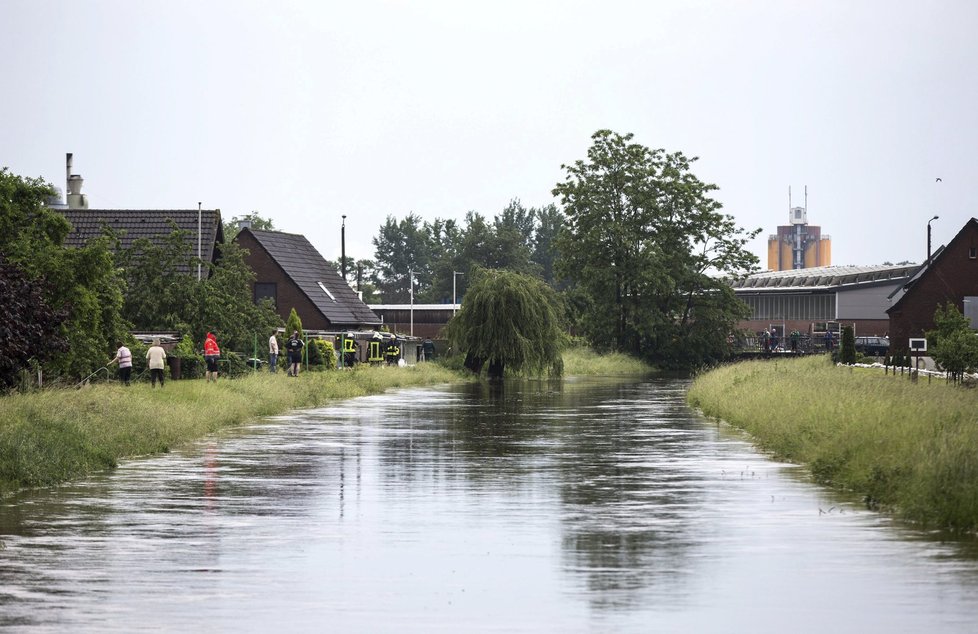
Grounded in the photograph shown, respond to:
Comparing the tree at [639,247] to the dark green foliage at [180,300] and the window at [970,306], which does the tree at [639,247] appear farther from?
the dark green foliage at [180,300]

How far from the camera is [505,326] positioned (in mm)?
68812

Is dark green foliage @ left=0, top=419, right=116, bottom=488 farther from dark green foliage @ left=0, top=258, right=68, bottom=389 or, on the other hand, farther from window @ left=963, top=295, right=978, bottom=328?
window @ left=963, top=295, right=978, bottom=328

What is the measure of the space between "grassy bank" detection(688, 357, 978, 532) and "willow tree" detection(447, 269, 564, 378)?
29.4 metres

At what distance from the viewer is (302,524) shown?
55.6 ft

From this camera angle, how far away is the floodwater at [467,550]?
11.5 metres

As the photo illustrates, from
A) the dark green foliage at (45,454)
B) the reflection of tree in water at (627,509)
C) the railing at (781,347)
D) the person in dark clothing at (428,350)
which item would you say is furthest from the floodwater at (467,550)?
the railing at (781,347)

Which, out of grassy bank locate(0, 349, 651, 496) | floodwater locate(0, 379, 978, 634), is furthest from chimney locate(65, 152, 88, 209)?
floodwater locate(0, 379, 978, 634)

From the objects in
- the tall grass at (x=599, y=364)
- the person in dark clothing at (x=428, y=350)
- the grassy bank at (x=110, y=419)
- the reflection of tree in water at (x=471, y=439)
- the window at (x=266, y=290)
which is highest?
the window at (x=266, y=290)

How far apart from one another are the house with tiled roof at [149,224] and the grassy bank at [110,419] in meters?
23.6

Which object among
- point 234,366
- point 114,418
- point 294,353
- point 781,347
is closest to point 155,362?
point 234,366

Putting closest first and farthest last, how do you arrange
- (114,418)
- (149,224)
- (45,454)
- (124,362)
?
(45,454), (114,418), (124,362), (149,224)

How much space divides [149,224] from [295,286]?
16346mm

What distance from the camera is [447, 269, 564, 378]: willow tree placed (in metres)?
68.8

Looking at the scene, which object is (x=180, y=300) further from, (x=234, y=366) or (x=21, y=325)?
(x=21, y=325)
